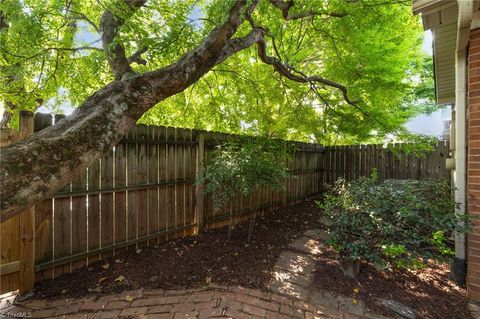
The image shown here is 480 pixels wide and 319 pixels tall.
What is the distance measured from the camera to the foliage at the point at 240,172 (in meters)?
3.57

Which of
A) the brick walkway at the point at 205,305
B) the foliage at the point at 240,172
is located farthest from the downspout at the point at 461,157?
the foliage at the point at 240,172

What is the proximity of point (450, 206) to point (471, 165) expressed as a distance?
502mm

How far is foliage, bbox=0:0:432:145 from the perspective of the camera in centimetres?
397

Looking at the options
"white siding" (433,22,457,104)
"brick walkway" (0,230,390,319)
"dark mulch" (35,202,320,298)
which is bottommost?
"brick walkway" (0,230,390,319)

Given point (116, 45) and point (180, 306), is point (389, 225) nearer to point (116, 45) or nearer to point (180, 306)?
point (180, 306)

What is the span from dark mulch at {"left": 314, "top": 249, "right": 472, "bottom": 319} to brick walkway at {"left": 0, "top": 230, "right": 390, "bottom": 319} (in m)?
0.22

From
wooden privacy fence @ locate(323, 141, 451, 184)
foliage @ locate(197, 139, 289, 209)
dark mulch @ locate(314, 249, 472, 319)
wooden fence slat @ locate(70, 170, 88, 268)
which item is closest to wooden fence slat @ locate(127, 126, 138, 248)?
wooden fence slat @ locate(70, 170, 88, 268)

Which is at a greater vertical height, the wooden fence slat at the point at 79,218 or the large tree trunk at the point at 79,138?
the large tree trunk at the point at 79,138

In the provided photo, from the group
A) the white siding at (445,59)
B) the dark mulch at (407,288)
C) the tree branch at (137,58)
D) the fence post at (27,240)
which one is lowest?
the dark mulch at (407,288)

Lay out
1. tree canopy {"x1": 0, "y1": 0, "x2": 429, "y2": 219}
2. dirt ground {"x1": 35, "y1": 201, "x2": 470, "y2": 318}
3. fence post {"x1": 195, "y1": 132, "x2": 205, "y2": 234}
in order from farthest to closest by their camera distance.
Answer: fence post {"x1": 195, "y1": 132, "x2": 205, "y2": 234} → dirt ground {"x1": 35, "y1": 201, "x2": 470, "y2": 318} → tree canopy {"x1": 0, "y1": 0, "x2": 429, "y2": 219}

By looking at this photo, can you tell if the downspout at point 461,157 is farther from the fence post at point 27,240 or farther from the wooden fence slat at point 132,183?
the fence post at point 27,240

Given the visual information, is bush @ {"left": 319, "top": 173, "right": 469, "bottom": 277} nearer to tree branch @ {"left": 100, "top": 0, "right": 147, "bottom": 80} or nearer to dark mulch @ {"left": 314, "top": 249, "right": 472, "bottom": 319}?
dark mulch @ {"left": 314, "top": 249, "right": 472, "bottom": 319}

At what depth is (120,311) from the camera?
2248 mm

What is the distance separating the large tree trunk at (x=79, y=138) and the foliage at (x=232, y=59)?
5.20 ft
